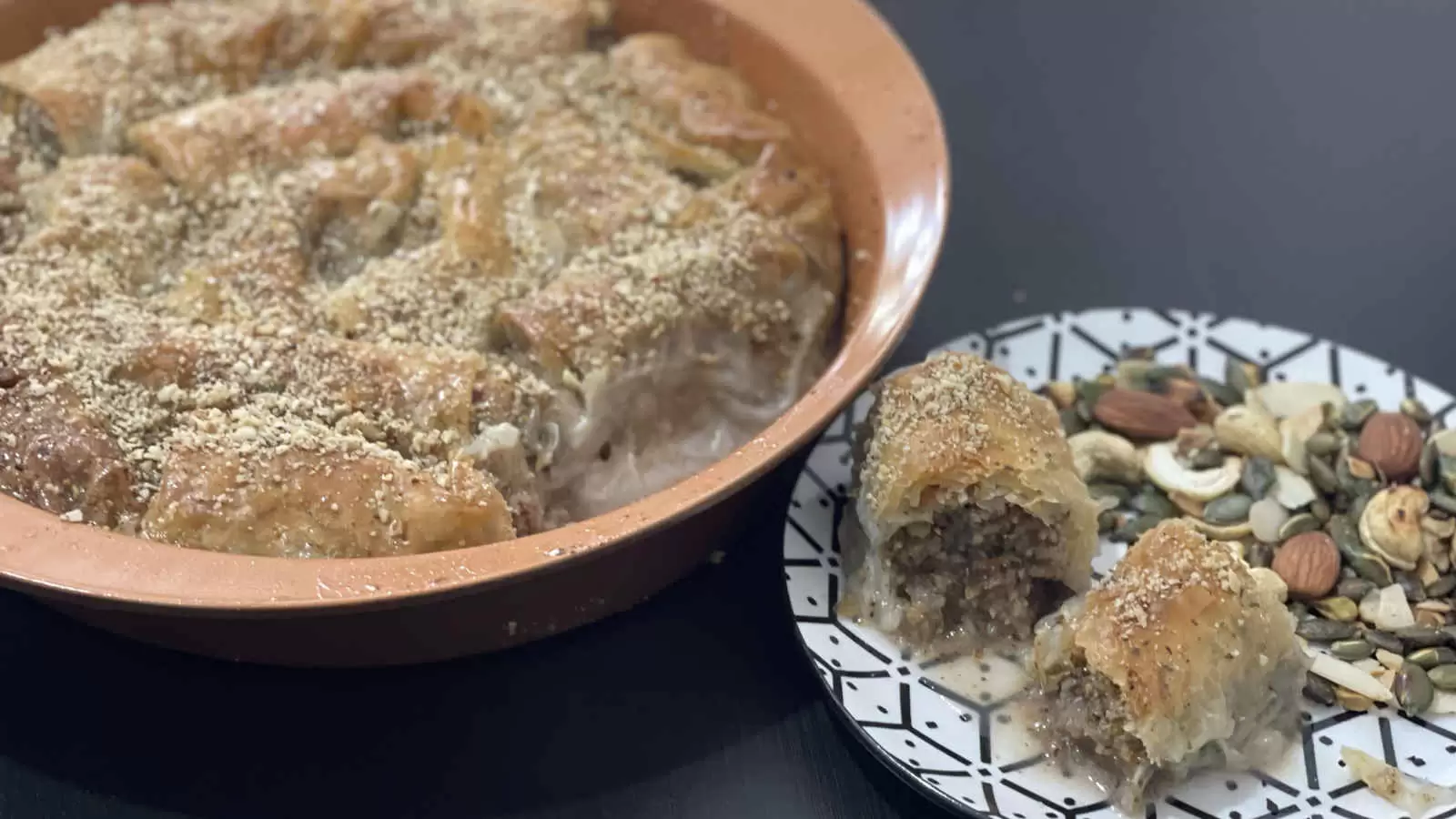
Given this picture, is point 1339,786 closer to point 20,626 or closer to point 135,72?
point 20,626

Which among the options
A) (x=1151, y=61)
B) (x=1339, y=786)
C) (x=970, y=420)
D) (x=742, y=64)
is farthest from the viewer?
(x=1151, y=61)

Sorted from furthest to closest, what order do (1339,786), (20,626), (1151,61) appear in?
(1151,61) → (20,626) → (1339,786)

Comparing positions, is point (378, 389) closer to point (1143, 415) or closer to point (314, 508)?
point (314, 508)

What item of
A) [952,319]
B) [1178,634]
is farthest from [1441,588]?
[952,319]

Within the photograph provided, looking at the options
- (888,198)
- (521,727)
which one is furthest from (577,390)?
(888,198)

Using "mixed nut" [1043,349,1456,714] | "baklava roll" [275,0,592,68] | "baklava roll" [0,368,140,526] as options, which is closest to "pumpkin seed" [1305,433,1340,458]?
"mixed nut" [1043,349,1456,714]

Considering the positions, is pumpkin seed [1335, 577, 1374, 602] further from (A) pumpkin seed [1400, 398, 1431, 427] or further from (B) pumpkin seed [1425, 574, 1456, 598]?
(A) pumpkin seed [1400, 398, 1431, 427]

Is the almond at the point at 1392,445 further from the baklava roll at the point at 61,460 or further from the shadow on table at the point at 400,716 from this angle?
the baklava roll at the point at 61,460

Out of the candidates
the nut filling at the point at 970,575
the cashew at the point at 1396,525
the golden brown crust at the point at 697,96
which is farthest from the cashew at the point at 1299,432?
the golden brown crust at the point at 697,96
